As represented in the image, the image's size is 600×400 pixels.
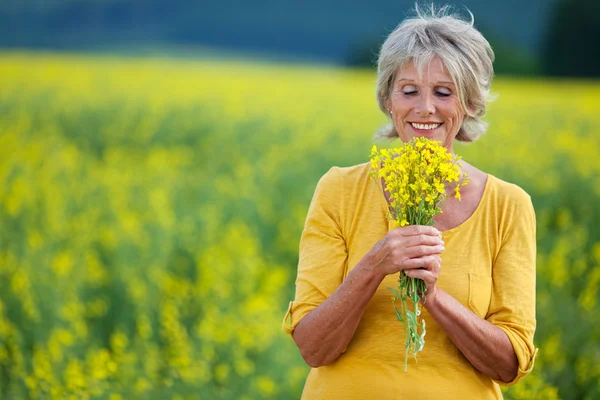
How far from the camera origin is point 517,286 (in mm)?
2043

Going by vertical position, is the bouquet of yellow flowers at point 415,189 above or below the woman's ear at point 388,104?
below

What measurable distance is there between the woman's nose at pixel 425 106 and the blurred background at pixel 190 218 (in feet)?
1.61

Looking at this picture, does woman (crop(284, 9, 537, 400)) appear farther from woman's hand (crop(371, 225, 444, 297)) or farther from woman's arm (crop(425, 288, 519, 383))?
woman's hand (crop(371, 225, 444, 297))

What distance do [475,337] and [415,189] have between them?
421 mm

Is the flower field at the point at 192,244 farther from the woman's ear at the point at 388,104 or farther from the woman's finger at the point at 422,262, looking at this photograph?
the woman's ear at the point at 388,104

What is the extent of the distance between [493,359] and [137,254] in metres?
3.84

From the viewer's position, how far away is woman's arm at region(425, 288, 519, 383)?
1906 millimetres

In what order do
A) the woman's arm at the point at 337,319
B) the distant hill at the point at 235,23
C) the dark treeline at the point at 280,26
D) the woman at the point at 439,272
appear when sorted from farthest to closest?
the dark treeline at the point at 280,26 → the distant hill at the point at 235,23 → the woman at the point at 439,272 → the woman's arm at the point at 337,319

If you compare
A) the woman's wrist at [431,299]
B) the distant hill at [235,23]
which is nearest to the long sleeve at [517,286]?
the woman's wrist at [431,299]

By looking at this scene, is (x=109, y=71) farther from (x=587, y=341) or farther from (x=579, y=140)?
(x=587, y=341)

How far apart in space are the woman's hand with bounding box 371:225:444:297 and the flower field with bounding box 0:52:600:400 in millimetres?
273

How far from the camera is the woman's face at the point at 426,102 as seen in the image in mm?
2061

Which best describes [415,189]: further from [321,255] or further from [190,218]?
[190,218]

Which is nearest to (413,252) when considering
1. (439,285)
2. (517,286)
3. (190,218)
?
(439,285)
